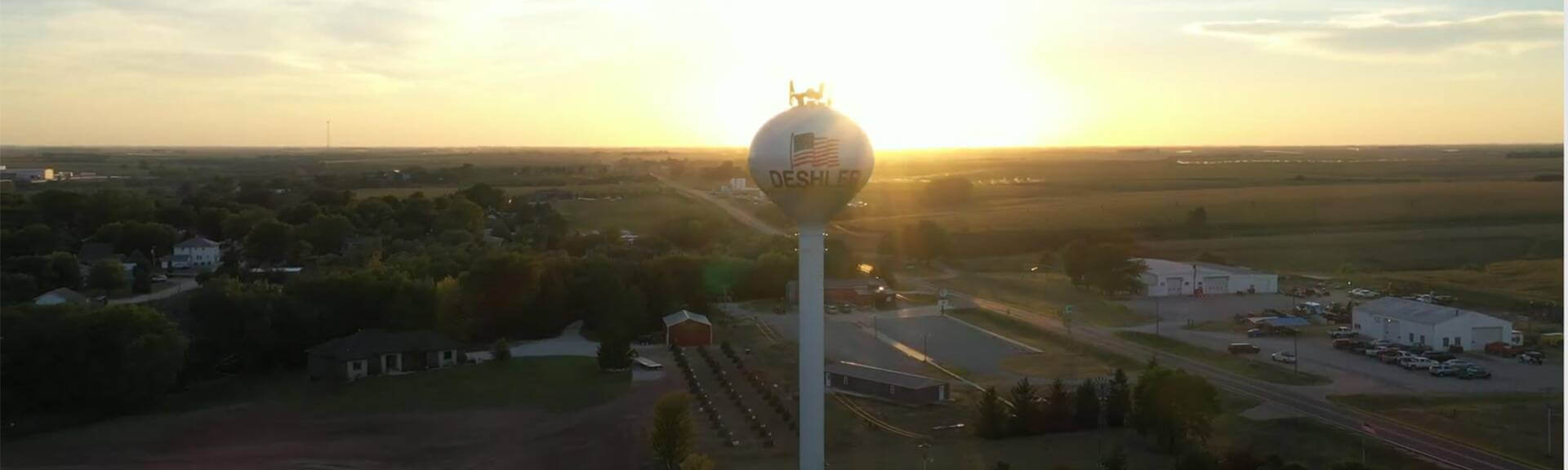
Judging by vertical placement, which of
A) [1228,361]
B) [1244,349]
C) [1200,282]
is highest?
[1200,282]

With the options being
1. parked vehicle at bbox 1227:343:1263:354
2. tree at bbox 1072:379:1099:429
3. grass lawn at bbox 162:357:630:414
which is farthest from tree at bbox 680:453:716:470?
parked vehicle at bbox 1227:343:1263:354

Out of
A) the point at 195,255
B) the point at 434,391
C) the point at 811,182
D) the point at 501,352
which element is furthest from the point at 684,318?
the point at 195,255

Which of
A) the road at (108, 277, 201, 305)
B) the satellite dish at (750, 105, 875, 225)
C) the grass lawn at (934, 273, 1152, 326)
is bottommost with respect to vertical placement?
the grass lawn at (934, 273, 1152, 326)

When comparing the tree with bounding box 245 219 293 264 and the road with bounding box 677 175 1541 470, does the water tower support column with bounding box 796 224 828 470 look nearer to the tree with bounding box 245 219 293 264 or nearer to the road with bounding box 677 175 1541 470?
the road with bounding box 677 175 1541 470

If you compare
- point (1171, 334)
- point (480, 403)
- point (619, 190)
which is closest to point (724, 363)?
point (480, 403)

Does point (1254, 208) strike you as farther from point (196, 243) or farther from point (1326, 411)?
point (196, 243)

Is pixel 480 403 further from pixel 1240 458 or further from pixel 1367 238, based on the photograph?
pixel 1367 238
